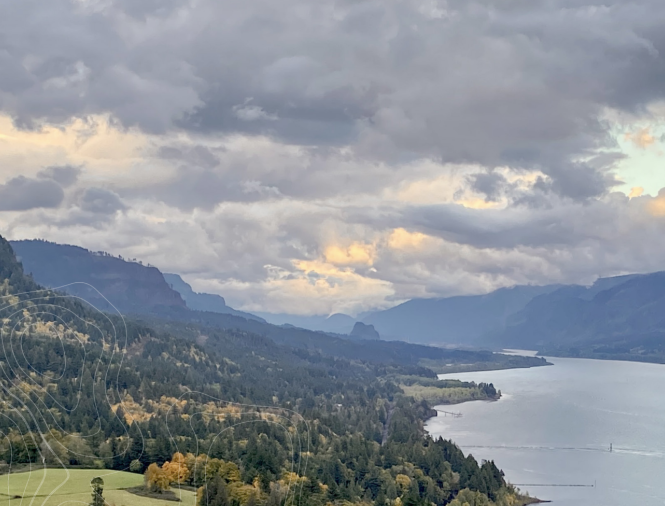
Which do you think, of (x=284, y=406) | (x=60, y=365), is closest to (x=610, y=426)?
(x=284, y=406)

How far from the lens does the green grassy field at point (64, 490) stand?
60781 millimetres

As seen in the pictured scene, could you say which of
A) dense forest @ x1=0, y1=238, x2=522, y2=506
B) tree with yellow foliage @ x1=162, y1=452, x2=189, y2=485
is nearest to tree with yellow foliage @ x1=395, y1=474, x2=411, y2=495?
dense forest @ x1=0, y1=238, x2=522, y2=506

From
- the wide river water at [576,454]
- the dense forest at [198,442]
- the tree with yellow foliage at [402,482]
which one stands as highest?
the dense forest at [198,442]

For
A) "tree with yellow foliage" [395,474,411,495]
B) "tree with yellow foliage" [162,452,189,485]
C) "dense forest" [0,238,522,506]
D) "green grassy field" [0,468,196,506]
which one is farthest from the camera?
"tree with yellow foliage" [395,474,411,495]

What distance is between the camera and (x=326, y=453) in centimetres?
11412

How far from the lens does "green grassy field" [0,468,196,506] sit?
6078 cm

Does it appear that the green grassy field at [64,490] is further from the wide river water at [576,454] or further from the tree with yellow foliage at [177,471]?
the wide river water at [576,454]

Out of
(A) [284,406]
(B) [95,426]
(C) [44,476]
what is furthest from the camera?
(A) [284,406]

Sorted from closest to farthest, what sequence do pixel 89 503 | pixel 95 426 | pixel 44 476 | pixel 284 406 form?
pixel 89 503 < pixel 44 476 < pixel 95 426 < pixel 284 406

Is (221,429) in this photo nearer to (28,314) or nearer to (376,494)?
(376,494)

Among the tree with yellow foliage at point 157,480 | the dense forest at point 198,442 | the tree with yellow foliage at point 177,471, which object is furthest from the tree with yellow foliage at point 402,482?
the tree with yellow foliage at point 157,480

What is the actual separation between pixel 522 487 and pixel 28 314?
389ft

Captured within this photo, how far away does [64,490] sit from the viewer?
214 feet

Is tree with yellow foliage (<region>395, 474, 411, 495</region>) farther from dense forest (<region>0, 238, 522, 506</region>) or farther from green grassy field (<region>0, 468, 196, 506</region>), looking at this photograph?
green grassy field (<region>0, 468, 196, 506</region>)
